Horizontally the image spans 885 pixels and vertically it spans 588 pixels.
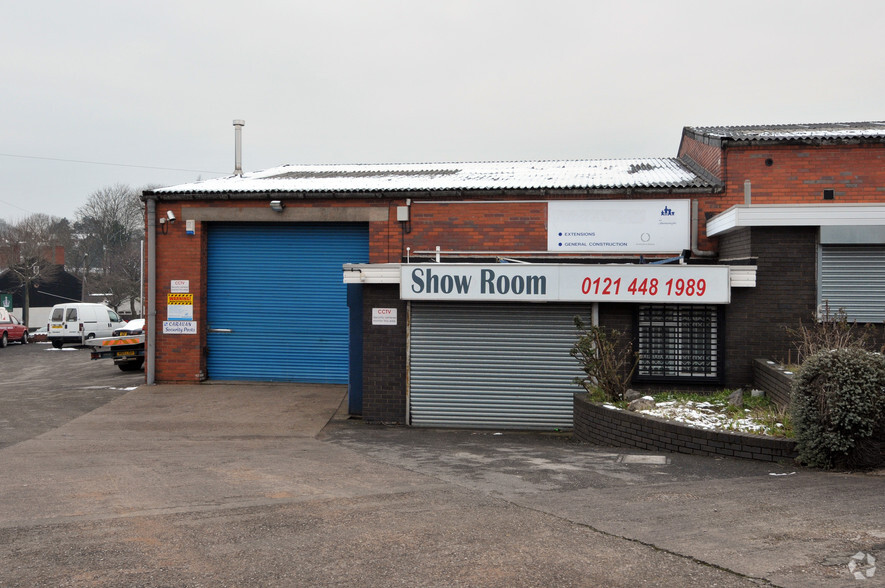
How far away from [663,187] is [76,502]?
12.4 metres

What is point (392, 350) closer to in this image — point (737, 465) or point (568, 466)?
point (568, 466)

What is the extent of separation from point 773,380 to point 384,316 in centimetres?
638

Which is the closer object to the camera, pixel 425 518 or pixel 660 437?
pixel 425 518

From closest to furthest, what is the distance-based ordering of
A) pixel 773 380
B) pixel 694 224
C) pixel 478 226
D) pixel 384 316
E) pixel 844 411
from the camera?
pixel 844 411
pixel 773 380
pixel 384 316
pixel 694 224
pixel 478 226

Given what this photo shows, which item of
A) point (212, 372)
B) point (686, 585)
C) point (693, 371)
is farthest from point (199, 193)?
point (686, 585)

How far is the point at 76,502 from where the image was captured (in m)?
7.67

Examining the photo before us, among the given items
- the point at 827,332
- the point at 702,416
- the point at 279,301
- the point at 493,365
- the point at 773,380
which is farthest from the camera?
the point at 279,301

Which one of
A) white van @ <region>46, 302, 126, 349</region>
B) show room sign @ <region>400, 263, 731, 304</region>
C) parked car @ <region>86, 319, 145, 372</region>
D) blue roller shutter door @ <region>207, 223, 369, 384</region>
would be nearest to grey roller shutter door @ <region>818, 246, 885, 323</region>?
show room sign @ <region>400, 263, 731, 304</region>

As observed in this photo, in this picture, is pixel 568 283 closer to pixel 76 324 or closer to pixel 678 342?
pixel 678 342

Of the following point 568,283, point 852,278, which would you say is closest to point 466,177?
point 568,283

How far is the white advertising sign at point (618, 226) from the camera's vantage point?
52.8 feet

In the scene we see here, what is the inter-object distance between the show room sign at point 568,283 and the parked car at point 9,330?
30.6 meters

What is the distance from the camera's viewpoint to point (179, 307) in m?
18.0

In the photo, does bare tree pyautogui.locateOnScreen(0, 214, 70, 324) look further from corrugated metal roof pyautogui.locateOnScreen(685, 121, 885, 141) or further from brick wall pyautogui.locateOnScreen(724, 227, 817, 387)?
brick wall pyautogui.locateOnScreen(724, 227, 817, 387)
